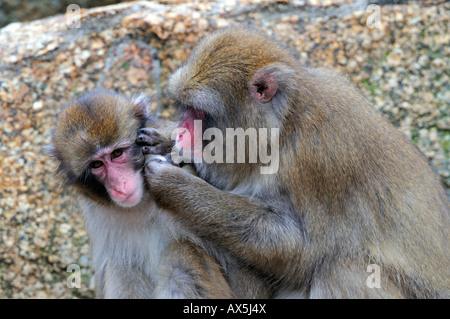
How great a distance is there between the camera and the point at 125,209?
4148 millimetres

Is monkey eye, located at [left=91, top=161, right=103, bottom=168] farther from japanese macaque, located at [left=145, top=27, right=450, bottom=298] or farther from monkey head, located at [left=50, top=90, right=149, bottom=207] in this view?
japanese macaque, located at [left=145, top=27, right=450, bottom=298]

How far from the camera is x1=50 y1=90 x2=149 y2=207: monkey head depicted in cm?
387

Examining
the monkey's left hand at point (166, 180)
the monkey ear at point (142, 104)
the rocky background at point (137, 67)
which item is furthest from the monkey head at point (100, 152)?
the rocky background at point (137, 67)

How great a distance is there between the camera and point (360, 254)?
3863mm

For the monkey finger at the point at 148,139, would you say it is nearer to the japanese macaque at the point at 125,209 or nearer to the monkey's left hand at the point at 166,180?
the japanese macaque at the point at 125,209

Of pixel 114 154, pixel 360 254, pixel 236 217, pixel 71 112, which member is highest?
pixel 71 112

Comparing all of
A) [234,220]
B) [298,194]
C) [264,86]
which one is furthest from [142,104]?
[298,194]

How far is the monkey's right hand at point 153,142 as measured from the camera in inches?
161

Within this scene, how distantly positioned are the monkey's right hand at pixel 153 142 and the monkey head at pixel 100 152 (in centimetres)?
5

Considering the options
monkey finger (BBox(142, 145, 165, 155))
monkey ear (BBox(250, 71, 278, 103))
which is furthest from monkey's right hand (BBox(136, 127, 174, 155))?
monkey ear (BBox(250, 71, 278, 103))

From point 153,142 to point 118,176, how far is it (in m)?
0.40
